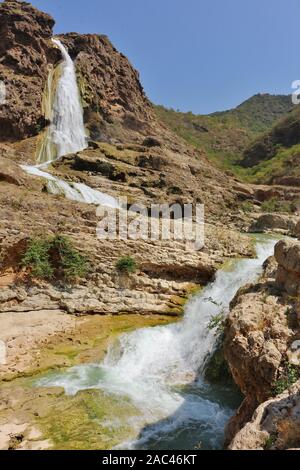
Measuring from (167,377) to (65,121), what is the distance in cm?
3236

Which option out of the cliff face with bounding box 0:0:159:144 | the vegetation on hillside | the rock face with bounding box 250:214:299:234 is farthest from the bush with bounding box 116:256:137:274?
the vegetation on hillside

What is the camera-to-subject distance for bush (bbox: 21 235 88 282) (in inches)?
512

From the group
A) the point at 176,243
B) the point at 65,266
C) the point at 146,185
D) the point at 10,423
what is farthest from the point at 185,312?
the point at 146,185

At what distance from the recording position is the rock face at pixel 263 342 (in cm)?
577

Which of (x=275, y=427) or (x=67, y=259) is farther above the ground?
(x=67, y=259)

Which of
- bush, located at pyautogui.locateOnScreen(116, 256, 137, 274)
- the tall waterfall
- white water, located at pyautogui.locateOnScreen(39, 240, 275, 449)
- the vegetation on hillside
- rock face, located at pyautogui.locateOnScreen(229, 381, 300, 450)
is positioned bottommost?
white water, located at pyautogui.locateOnScreen(39, 240, 275, 449)

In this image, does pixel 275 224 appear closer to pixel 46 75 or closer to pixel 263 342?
pixel 263 342

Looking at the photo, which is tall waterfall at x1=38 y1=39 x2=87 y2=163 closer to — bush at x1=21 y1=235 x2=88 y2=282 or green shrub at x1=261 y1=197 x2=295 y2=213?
green shrub at x1=261 y1=197 x2=295 y2=213

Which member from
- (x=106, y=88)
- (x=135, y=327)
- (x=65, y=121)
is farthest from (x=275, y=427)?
(x=106, y=88)

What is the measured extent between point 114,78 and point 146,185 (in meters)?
23.9

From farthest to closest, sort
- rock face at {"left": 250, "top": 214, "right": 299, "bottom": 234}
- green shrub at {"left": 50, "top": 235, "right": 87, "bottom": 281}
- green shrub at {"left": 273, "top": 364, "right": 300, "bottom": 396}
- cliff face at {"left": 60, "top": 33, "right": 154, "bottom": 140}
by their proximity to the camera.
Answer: cliff face at {"left": 60, "top": 33, "right": 154, "bottom": 140} < rock face at {"left": 250, "top": 214, "right": 299, "bottom": 234} < green shrub at {"left": 50, "top": 235, "right": 87, "bottom": 281} < green shrub at {"left": 273, "top": 364, "right": 300, "bottom": 396}

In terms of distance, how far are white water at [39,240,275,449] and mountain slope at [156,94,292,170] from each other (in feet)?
164

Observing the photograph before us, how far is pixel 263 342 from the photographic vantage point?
20.9ft

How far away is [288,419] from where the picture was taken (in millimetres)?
4273
